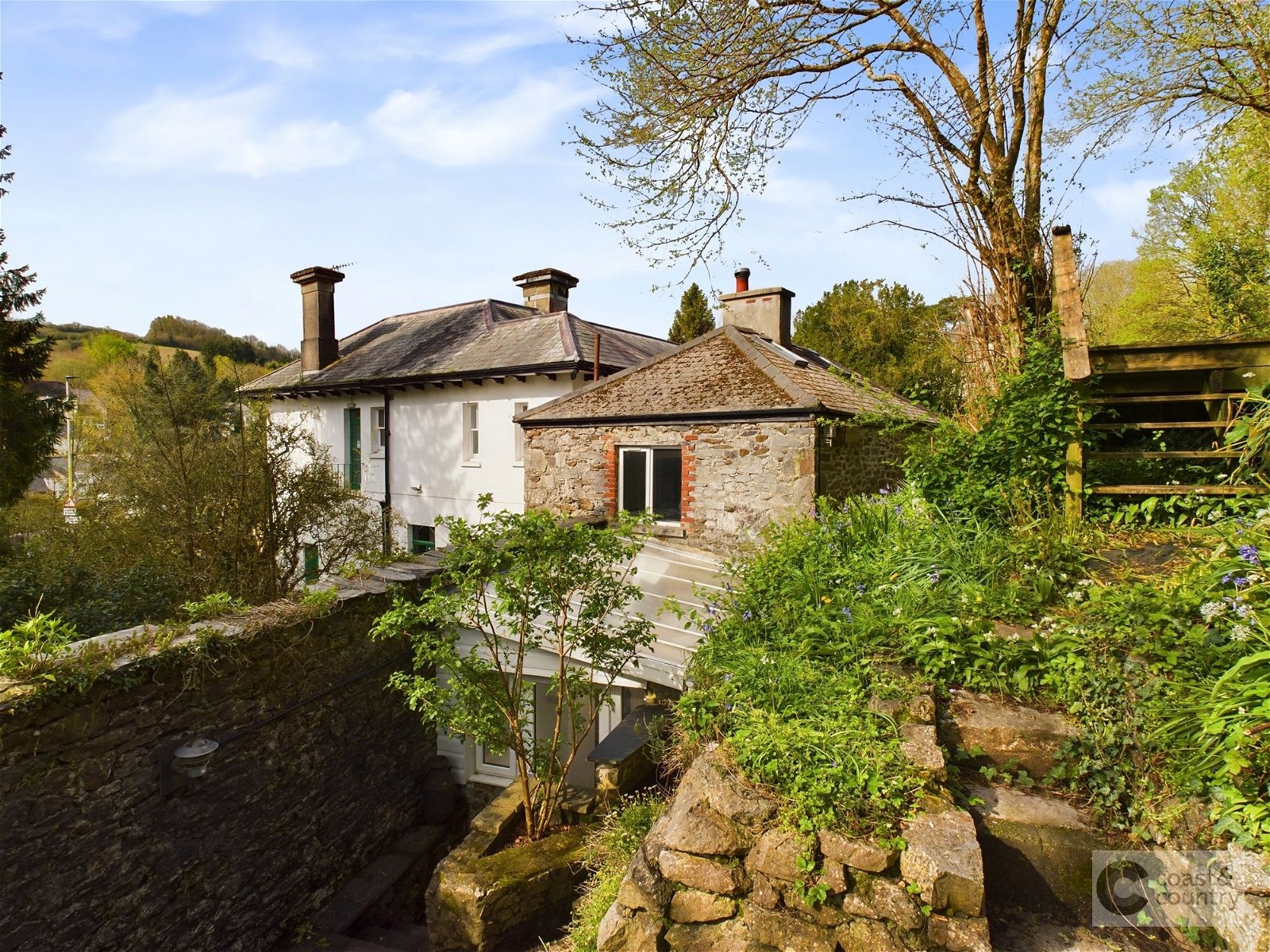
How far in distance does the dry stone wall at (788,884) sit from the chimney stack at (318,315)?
67.1ft

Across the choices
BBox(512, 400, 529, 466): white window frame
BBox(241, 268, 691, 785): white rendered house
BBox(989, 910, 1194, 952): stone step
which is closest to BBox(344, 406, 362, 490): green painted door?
BBox(241, 268, 691, 785): white rendered house

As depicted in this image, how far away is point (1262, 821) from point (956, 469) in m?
3.52

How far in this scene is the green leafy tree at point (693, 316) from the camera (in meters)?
29.4

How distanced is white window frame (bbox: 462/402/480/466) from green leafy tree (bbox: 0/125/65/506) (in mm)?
8289

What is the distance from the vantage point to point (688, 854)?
3.09 meters

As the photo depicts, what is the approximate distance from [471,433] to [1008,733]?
49.6 ft

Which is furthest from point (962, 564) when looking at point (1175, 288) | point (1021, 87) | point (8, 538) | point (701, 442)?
point (1175, 288)

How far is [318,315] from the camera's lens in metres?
20.0

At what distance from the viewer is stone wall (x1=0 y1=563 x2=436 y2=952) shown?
5.05 metres

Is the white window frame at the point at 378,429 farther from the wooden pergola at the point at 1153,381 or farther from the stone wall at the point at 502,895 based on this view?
the wooden pergola at the point at 1153,381

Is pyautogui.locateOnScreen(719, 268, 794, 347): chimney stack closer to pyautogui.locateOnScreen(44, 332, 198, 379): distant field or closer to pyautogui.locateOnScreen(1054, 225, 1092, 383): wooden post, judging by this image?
pyautogui.locateOnScreen(1054, 225, 1092, 383): wooden post

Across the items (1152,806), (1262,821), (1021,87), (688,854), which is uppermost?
(1021,87)

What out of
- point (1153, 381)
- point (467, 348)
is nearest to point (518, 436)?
point (467, 348)

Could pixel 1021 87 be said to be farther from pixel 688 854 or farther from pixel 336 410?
pixel 336 410
